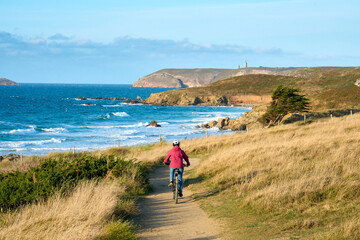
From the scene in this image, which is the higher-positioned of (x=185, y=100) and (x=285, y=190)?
(x=185, y=100)

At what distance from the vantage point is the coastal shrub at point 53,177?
368 inches

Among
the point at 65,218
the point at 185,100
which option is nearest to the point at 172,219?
the point at 65,218

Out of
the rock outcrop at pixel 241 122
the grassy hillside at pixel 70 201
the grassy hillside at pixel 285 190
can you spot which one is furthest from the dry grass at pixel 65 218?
the rock outcrop at pixel 241 122

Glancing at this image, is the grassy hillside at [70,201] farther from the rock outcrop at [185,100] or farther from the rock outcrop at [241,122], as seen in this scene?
the rock outcrop at [185,100]

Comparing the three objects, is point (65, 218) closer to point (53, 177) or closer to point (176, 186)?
point (53, 177)

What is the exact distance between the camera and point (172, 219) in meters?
9.12

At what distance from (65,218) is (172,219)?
2626mm

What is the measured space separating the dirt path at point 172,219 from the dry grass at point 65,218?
0.96 metres

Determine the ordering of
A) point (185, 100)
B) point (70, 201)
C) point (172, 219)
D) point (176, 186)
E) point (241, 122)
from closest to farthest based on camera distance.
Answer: point (70, 201)
point (172, 219)
point (176, 186)
point (241, 122)
point (185, 100)

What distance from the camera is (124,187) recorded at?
10.9 m

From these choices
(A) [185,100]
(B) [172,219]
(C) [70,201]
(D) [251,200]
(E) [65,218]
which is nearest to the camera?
(E) [65,218]

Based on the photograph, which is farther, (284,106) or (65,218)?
(284,106)

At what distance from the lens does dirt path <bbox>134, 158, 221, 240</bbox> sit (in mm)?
7957

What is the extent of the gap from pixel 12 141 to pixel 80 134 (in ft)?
29.6
